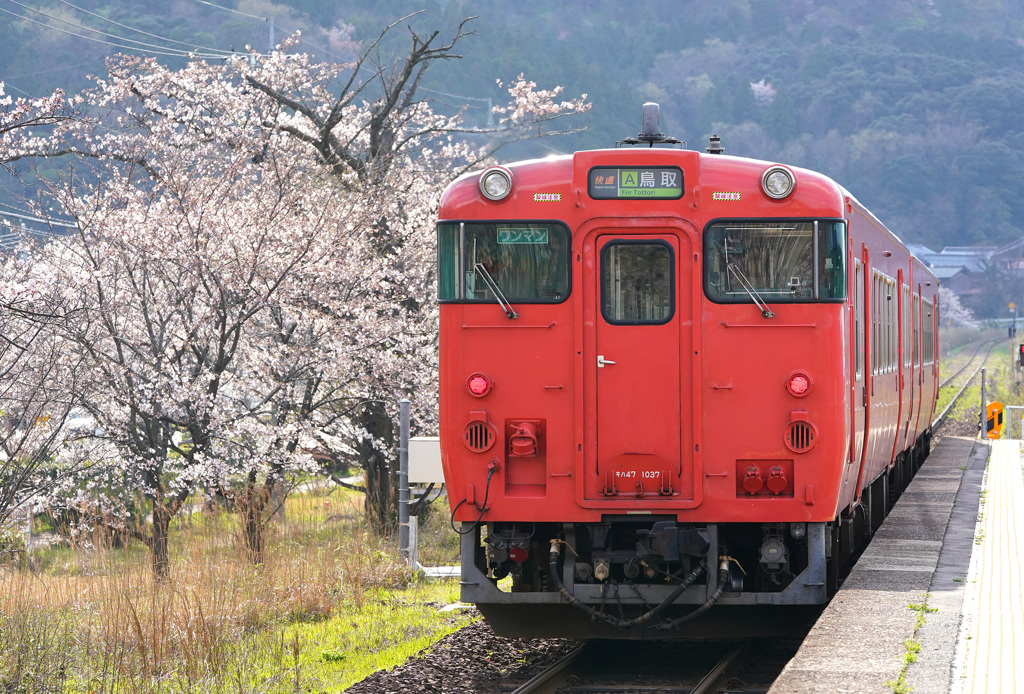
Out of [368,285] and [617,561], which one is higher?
[368,285]

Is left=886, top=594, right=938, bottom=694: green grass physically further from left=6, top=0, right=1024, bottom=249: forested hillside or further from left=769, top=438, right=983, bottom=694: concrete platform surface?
left=6, top=0, right=1024, bottom=249: forested hillside

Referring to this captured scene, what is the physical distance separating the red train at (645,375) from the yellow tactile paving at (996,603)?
1.00m

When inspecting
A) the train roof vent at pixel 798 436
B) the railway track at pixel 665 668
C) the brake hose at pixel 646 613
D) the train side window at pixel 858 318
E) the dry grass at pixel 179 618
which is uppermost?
the train side window at pixel 858 318

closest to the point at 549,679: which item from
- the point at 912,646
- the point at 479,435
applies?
the point at 479,435

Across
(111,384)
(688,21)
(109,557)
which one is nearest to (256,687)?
(109,557)

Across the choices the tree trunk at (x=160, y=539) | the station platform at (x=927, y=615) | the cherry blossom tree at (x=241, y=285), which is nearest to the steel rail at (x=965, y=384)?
the cherry blossom tree at (x=241, y=285)

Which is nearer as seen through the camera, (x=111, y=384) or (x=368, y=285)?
(x=111, y=384)

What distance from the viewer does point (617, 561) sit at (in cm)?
729

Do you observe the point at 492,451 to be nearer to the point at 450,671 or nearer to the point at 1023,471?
the point at 450,671

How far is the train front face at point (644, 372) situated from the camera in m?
7.16

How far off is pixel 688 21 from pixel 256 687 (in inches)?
4138

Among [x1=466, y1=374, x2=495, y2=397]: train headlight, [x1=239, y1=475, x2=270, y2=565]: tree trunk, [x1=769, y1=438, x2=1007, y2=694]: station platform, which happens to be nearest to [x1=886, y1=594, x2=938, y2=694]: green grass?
[x1=769, y1=438, x2=1007, y2=694]: station platform

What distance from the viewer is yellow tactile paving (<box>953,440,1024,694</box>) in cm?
516

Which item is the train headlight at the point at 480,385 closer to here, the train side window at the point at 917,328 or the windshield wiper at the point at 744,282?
the windshield wiper at the point at 744,282
